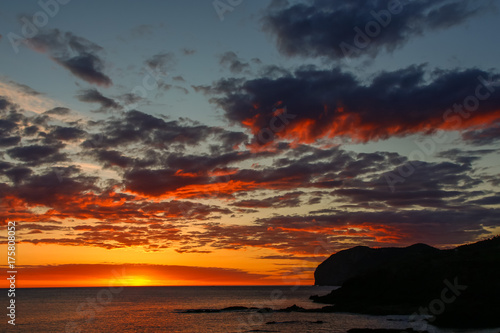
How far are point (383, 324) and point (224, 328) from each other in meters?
28.3

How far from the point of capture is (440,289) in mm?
89625

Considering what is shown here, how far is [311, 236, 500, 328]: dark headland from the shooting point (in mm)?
65250

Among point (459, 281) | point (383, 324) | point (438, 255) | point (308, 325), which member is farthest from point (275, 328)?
point (438, 255)

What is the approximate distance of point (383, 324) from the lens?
225ft

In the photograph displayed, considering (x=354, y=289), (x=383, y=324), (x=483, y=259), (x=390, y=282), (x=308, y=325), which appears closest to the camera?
(x=383, y=324)

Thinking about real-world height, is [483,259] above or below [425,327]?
above

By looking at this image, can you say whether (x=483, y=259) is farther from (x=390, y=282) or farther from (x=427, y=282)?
(x=390, y=282)

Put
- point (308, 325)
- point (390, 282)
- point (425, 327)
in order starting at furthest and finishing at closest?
point (390, 282) < point (308, 325) < point (425, 327)

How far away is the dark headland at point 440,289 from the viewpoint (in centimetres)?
6525

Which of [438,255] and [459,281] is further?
[438,255]
